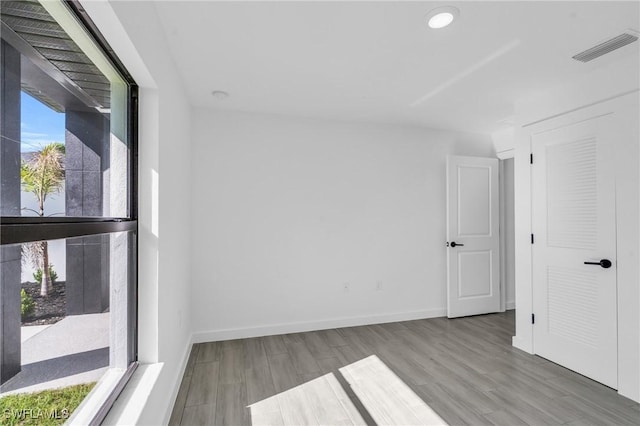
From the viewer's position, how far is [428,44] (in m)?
2.07

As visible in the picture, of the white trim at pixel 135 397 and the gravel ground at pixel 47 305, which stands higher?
the gravel ground at pixel 47 305

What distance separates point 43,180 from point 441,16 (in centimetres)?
205

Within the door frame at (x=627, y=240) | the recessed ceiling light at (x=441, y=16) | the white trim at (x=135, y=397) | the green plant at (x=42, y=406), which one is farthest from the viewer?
the door frame at (x=627, y=240)

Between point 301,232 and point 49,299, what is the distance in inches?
106

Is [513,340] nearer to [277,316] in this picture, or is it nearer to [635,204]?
[635,204]

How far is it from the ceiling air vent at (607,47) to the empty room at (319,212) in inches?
0.8

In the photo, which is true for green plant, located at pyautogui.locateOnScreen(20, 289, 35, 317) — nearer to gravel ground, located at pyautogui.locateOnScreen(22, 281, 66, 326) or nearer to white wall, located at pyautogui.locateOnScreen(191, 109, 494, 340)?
gravel ground, located at pyautogui.locateOnScreen(22, 281, 66, 326)

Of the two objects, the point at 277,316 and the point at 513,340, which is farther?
the point at 277,316

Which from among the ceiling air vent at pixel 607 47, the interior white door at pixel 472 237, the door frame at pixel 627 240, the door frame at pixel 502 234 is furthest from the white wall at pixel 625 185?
the door frame at pixel 502 234

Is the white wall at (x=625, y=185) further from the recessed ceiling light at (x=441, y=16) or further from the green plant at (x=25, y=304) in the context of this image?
the green plant at (x=25, y=304)

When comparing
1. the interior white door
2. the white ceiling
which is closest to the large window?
the white ceiling

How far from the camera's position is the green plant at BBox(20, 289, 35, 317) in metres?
0.79

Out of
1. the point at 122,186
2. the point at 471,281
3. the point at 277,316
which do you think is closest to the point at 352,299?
the point at 277,316

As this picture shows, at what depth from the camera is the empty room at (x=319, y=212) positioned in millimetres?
1012
